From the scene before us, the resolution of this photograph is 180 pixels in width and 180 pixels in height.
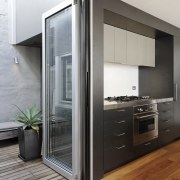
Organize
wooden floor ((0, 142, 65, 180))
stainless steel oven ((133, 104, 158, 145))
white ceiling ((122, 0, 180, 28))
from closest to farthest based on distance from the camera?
wooden floor ((0, 142, 65, 180)) → white ceiling ((122, 0, 180, 28)) → stainless steel oven ((133, 104, 158, 145))

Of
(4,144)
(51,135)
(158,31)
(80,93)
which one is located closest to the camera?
(80,93)

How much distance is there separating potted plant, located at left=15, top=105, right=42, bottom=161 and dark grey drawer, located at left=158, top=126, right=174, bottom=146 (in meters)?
2.20

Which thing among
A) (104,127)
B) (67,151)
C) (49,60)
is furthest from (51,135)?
(49,60)

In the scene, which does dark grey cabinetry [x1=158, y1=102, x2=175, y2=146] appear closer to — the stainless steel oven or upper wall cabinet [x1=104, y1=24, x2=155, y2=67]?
the stainless steel oven

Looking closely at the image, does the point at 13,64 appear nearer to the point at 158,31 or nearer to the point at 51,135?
the point at 51,135

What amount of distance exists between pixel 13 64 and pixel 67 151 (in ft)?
9.11

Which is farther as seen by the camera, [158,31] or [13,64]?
[13,64]

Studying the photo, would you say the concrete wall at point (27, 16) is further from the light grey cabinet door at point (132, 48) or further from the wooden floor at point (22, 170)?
the wooden floor at point (22, 170)

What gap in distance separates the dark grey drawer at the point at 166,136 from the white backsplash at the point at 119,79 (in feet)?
3.40

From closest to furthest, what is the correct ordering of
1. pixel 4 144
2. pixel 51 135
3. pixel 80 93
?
pixel 80 93, pixel 51 135, pixel 4 144

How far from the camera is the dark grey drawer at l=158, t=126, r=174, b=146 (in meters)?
3.65

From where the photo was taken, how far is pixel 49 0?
3232 millimetres

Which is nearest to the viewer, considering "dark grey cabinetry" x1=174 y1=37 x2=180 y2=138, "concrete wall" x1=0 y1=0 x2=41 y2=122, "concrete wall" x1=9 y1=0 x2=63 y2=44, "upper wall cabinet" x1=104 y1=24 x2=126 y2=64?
"upper wall cabinet" x1=104 y1=24 x2=126 y2=64

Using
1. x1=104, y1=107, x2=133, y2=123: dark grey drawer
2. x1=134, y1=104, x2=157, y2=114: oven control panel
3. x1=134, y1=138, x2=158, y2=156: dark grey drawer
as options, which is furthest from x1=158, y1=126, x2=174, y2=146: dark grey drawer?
x1=104, y1=107, x2=133, y2=123: dark grey drawer
